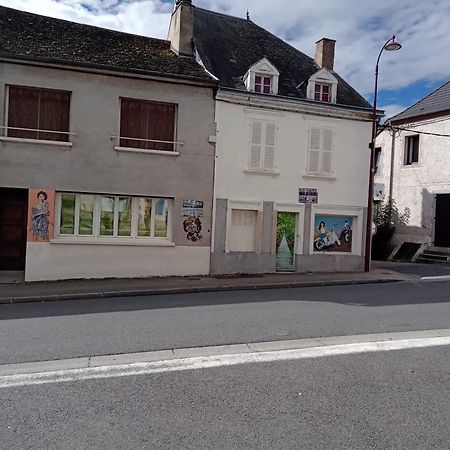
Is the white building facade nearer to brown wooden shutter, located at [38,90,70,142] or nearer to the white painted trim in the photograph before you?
the white painted trim

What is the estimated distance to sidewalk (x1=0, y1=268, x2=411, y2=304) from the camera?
10797mm

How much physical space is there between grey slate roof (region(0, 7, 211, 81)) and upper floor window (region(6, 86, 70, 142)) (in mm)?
908

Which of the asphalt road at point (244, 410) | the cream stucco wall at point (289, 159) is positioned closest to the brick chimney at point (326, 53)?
the cream stucco wall at point (289, 159)

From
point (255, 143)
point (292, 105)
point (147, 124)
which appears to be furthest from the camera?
point (292, 105)

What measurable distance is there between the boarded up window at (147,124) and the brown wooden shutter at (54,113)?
154cm

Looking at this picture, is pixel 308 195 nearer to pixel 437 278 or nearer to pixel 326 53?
pixel 437 278

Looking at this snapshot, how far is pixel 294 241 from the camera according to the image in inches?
605

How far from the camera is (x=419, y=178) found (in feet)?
70.4

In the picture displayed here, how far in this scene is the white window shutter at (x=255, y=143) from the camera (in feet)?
48.1

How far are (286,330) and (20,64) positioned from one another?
10.4 m

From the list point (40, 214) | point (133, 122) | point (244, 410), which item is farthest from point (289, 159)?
point (244, 410)

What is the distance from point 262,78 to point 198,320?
31.9ft

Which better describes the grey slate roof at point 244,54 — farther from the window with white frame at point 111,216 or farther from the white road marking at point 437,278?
the white road marking at point 437,278

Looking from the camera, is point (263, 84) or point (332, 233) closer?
point (263, 84)
